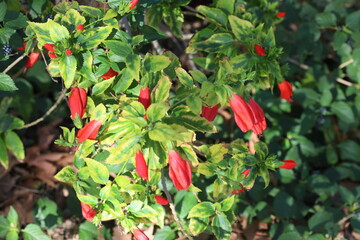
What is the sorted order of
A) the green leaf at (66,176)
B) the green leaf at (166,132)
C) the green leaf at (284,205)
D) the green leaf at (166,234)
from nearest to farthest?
the green leaf at (166,132) → the green leaf at (66,176) → the green leaf at (166,234) → the green leaf at (284,205)

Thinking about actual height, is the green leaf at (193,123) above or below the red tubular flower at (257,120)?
above

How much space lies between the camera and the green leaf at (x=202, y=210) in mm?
1517

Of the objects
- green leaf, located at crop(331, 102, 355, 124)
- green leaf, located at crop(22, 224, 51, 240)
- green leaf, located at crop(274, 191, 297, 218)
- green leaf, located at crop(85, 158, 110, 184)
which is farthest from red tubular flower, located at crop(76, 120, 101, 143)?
green leaf, located at crop(331, 102, 355, 124)

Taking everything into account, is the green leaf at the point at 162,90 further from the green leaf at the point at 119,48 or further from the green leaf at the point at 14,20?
the green leaf at the point at 14,20

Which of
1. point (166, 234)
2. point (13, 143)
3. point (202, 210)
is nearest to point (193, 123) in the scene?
point (202, 210)

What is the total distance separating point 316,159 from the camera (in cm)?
240

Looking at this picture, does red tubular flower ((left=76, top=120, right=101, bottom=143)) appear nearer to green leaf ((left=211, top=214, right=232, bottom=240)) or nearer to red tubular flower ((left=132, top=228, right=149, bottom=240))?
red tubular flower ((left=132, top=228, right=149, bottom=240))

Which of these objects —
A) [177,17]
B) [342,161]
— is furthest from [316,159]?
[177,17]

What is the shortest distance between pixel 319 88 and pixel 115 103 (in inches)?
51.6

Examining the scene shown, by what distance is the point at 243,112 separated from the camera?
1.31m

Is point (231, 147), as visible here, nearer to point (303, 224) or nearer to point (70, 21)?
point (70, 21)

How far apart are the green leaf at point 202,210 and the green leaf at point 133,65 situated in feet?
1.69

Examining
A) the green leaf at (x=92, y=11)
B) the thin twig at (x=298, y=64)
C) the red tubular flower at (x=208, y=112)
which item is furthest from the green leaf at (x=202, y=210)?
the thin twig at (x=298, y=64)

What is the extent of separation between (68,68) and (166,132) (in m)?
0.35
